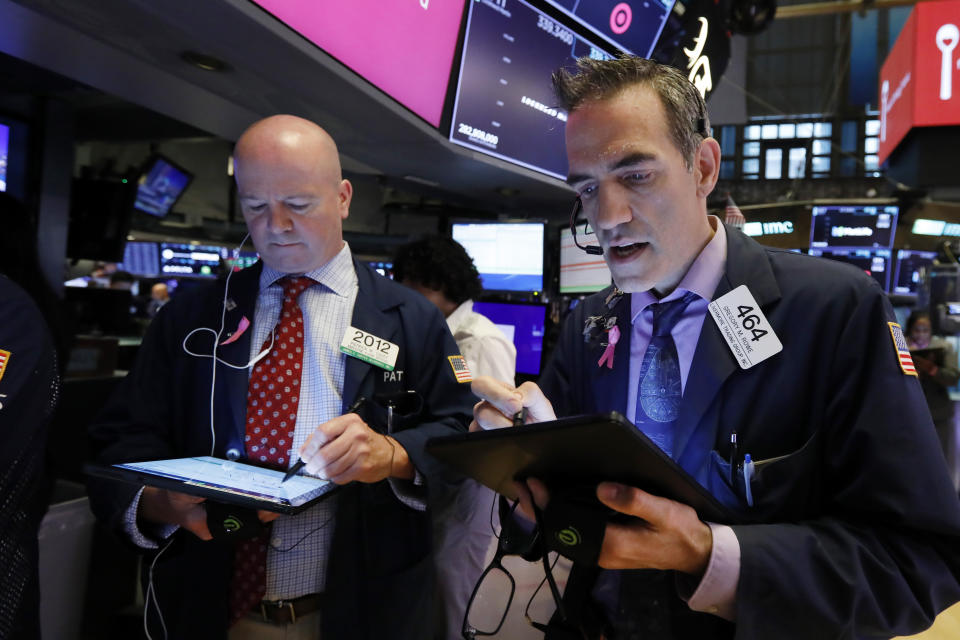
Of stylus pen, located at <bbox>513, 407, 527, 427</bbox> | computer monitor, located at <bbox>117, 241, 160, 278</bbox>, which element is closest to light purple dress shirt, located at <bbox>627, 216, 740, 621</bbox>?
stylus pen, located at <bbox>513, 407, 527, 427</bbox>

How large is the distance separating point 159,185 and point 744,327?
690 cm

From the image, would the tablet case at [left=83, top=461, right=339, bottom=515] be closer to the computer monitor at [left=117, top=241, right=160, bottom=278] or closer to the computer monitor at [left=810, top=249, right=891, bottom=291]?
the computer monitor at [left=810, top=249, right=891, bottom=291]

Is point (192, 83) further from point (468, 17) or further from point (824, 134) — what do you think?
point (824, 134)

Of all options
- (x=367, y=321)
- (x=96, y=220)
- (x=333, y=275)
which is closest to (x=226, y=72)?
(x=333, y=275)

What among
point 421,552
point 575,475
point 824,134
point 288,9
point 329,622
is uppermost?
point 824,134

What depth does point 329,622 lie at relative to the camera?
1.45m

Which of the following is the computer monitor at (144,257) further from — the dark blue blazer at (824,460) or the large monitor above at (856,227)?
the dark blue blazer at (824,460)

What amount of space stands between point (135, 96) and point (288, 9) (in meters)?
1.27

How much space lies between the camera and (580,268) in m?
3.54

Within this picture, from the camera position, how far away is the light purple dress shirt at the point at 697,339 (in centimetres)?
90

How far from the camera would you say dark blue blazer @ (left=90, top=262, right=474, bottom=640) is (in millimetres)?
1454

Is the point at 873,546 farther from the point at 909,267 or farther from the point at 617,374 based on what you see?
the point at 909,267

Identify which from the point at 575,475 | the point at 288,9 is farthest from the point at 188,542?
the point at 288,9

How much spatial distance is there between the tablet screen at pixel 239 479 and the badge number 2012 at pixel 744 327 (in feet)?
2.50
